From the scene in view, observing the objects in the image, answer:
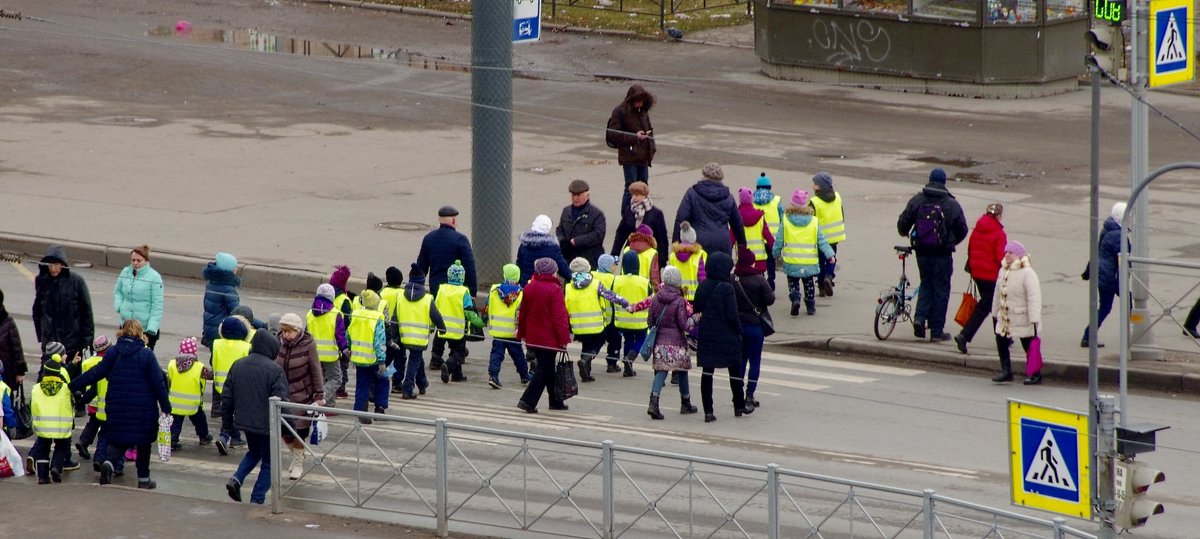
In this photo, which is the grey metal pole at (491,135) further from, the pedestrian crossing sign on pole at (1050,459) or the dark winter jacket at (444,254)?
the pedestrian crossing sign on pole at (1050,459)

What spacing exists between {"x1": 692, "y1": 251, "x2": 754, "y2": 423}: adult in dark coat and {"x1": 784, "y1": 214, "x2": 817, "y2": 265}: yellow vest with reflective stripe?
3.57 m

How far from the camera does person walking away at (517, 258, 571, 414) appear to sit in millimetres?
15969

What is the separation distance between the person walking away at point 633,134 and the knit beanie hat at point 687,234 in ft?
14.2

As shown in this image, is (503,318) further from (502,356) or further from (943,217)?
(943,217)

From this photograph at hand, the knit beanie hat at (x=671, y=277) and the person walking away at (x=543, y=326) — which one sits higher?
the knit beanie hat at (x=671, y=277)

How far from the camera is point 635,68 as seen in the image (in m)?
35.1

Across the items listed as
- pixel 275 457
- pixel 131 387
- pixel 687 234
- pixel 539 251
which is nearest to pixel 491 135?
pixel 539 251

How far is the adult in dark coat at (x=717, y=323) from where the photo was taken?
15.5m

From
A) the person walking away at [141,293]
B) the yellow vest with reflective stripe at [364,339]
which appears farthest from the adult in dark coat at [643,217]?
the person walking away at [141,293]

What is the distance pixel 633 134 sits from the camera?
71.8ft

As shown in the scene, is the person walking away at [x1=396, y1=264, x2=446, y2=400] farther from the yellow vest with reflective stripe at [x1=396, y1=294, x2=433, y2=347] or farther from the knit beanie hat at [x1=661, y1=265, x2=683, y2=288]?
the knit beanie hat at [x1=661, y1=265, x2=683, y2=288]

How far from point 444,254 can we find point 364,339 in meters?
2.54

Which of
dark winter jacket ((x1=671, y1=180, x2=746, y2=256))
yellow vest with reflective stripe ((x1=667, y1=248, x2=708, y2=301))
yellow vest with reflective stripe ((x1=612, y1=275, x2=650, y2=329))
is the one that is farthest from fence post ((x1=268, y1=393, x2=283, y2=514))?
dark winter jacket ((x1=671, y1=180, x2=746, y2=256))

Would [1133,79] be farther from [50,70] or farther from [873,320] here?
[50,70]
